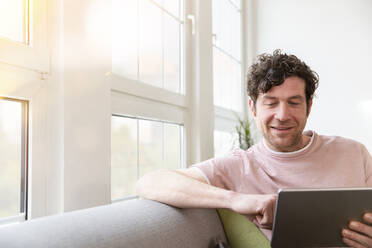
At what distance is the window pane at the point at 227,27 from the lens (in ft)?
11.1

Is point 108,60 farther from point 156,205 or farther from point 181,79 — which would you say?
point 181,79

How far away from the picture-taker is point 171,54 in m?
2.58

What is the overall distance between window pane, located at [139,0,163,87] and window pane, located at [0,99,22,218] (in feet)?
2.82

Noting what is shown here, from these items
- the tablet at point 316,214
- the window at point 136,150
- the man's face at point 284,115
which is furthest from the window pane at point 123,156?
the tablet at point 316,214

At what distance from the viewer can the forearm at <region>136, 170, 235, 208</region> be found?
1370 millimetres

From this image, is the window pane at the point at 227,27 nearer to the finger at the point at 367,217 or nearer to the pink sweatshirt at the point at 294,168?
the pink sweatshirt at the point at 294,168

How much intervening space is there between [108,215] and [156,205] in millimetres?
263

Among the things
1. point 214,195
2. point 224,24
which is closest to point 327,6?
point 224,24

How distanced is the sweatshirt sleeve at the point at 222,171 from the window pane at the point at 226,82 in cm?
164

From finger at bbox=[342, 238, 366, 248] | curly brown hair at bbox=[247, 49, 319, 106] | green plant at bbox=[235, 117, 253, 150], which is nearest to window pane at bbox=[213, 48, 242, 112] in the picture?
green plant at bbox=[235, 117, 253, 150]

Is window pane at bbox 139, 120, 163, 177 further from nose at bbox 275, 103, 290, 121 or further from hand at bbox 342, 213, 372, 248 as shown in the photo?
hand at bbox 342, 213, 372, 248

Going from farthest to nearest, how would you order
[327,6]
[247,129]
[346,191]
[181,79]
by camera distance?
[327,6], [247,129], [181,79], [346,191]

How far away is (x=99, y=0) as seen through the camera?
1.74m

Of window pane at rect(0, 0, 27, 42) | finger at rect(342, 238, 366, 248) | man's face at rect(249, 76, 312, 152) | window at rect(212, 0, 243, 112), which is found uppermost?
window at rect(212, 0, 243, 112)
